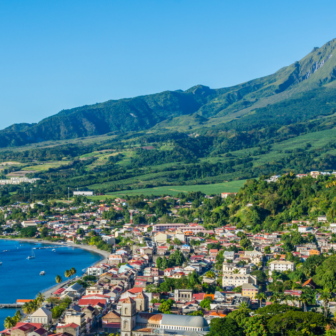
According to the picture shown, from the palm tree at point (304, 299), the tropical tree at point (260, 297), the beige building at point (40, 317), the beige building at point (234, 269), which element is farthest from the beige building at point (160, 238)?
the beige building at point (40, 317)

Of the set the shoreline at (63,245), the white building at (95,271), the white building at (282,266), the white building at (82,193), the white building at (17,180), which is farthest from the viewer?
the white building at (17,180)

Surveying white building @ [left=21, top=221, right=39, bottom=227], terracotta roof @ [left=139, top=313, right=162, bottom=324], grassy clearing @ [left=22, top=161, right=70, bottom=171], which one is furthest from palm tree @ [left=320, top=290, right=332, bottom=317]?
grassy clearing @ [left=22, top=161, right=70, bottom=171]

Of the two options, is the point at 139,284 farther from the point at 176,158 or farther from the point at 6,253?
the point at 176,158

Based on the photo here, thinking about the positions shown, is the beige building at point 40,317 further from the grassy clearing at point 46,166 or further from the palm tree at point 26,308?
the grassy clearing at point 46,166

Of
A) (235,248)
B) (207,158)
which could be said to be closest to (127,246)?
(235,248)

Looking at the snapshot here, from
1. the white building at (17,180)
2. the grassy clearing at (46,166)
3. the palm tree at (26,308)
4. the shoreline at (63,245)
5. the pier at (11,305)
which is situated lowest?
the shoreline at (63,245)

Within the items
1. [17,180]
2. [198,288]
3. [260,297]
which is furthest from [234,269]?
[17,180]
